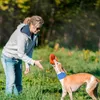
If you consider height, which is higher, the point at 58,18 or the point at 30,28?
the point at 30,28

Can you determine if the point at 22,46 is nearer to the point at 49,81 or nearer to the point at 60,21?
the point at 49,81

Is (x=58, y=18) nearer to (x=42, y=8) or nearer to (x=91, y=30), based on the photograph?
(x=42, y=8)

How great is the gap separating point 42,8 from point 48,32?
166cm

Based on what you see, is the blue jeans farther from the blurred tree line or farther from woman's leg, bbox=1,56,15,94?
the blurred tree line

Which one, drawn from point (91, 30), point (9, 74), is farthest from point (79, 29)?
point (9, 74)

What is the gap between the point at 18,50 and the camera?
27.4 ft

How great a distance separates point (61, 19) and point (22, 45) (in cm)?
2227

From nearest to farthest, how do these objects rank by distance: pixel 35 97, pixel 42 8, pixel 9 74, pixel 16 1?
pixel 35 97 → pixel 9 74 → pixel 16 1 → pixel 42 8

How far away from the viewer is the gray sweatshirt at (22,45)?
830 centimetres

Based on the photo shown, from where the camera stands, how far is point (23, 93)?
8.23m

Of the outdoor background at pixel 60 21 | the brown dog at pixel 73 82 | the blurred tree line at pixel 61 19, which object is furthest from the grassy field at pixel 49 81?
the blurred tree line at pixel 61 19

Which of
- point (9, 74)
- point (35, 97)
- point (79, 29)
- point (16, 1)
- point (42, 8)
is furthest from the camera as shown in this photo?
point (79, 29)

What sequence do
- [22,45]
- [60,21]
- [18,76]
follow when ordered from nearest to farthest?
[22,45], [18,76], [60,21]

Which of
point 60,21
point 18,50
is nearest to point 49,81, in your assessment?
point 18,50
